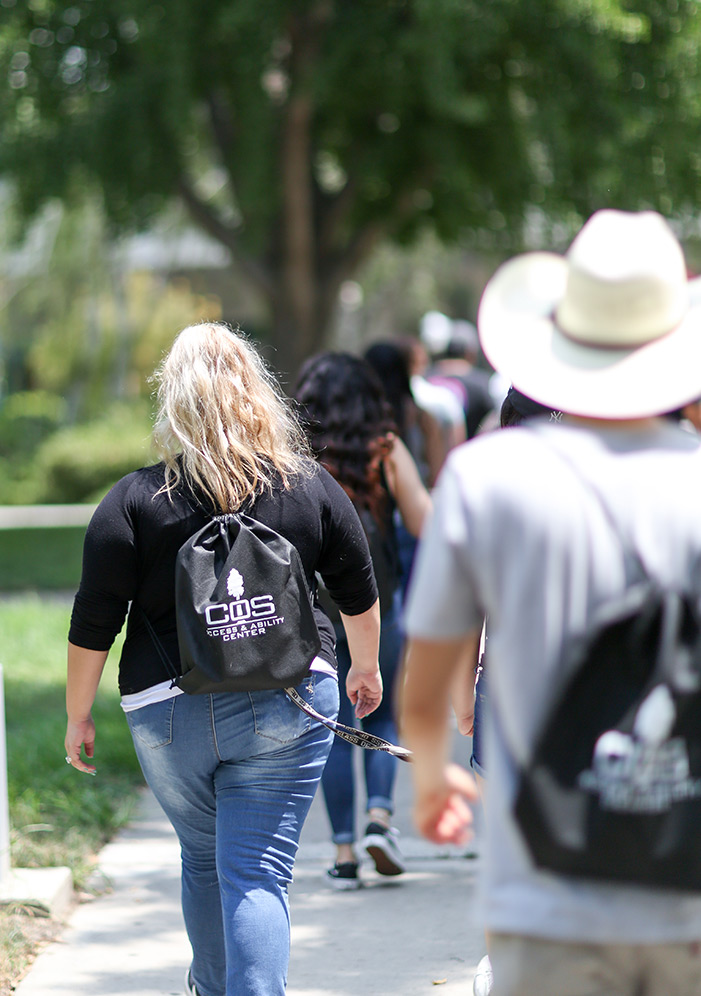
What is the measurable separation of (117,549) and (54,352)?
21.6 m

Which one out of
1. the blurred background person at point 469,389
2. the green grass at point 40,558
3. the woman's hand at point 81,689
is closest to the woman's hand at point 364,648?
the woman's hand at point 81,689

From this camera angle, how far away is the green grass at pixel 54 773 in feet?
15.0

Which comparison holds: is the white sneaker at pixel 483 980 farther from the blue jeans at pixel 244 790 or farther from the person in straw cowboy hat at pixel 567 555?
the person in straw cowboy hat at pixel 567 555

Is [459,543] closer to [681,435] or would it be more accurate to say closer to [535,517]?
[535,517]

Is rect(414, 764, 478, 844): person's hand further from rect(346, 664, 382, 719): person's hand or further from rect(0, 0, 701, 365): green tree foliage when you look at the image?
rect(0, 0, 701, 365): green tree foliage

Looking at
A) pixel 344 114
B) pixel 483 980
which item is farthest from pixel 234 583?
pixel 344 114

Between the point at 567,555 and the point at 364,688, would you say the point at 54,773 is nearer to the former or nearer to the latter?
the point at 364,688

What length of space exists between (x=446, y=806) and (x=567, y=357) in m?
0.72

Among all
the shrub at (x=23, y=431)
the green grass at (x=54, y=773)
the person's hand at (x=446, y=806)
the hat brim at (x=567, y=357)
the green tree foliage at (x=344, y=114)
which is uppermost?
the green tree foliage at (x=344, y=114)

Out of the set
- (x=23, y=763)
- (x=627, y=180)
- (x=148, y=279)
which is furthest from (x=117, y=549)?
(x=148, y=279)

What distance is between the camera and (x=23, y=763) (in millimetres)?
5418

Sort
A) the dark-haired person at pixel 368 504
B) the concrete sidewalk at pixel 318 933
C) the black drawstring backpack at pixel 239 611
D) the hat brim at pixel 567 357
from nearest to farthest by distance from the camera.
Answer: the hat brim at pixel 567 357 < the black drawstring backpack at pixel 239 611 < the concrete sidewalk at pixel 318 933 < the dark-haired person at pixel 368 504

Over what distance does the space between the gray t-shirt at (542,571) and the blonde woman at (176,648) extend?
1032 mm

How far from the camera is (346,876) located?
430 cm
